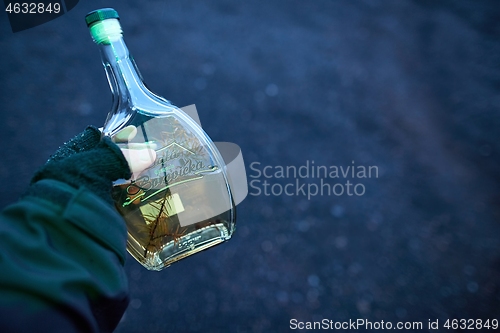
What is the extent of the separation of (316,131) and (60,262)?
1.51 ft

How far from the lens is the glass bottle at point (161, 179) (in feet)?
1.45

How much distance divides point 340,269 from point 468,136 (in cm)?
31

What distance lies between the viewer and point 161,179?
0.45 meters

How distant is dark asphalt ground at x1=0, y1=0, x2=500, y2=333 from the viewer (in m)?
0.61

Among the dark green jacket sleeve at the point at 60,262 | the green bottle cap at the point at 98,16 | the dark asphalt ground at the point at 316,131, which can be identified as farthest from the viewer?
the dark asphalt ground at the point at 316,131

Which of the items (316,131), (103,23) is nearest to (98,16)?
(103,23)

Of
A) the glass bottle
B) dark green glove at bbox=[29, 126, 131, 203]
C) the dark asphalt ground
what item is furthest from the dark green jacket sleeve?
the dark asphalt ground

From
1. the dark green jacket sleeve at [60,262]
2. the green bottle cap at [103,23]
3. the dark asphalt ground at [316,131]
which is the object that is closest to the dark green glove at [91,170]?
the dark green jacket sleeve at [60,262]

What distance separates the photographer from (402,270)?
0.62m

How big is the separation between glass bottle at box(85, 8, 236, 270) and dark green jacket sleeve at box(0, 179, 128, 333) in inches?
4.7

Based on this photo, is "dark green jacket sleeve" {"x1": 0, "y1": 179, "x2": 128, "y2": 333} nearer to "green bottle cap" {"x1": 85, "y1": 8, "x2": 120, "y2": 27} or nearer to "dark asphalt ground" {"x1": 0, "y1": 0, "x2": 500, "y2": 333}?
"green bottle cap" {"x1": 85, "y1": 8, "x2": 120, "y2": 27}

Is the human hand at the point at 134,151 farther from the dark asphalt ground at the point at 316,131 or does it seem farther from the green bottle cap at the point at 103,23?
the dark asphalt ground at the point at 316,131

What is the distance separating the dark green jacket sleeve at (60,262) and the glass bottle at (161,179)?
120mm

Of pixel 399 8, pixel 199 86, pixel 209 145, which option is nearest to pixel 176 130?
pixel 209 145
